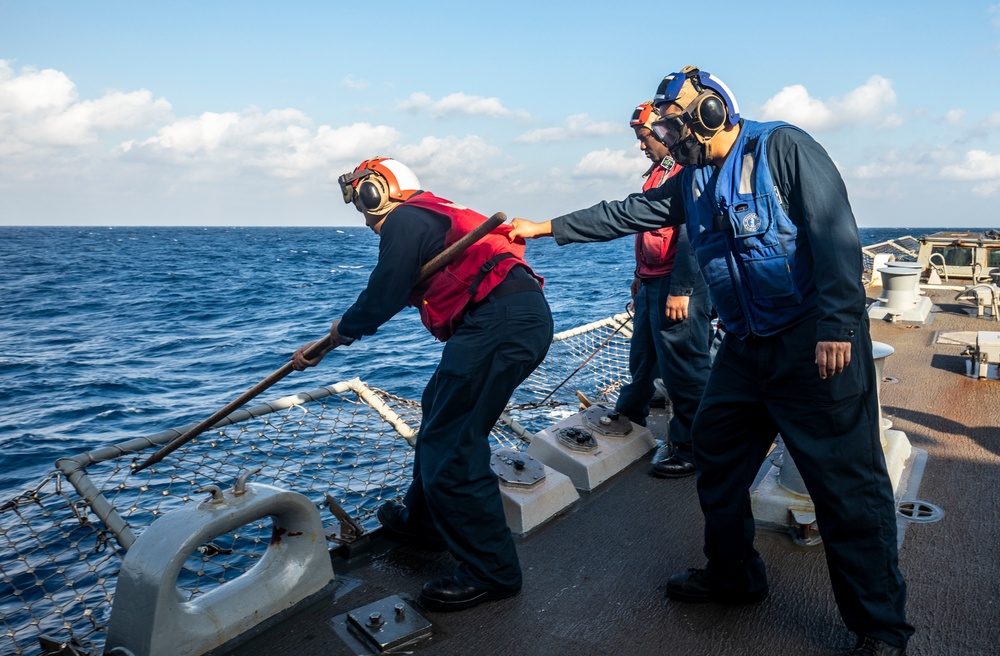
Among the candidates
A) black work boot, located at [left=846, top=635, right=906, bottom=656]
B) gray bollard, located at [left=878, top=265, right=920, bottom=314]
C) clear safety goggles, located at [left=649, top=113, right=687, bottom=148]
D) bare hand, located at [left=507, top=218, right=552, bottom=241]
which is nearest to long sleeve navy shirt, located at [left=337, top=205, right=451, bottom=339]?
bare hand, located at [left=507, top=218, right=552, bottom=241]

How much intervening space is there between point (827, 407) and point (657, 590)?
111 centimetres

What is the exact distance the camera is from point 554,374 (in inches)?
427

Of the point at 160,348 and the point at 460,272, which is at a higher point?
the point at 460,272

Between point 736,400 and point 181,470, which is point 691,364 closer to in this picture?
point 736,400

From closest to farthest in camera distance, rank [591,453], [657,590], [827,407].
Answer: [827,407] < [657,590] < [591,453]

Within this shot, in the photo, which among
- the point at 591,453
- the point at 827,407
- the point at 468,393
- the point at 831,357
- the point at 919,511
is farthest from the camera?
the point at 591,453

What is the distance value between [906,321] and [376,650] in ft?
24.4

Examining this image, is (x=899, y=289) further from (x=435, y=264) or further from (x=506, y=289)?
(x=435, y=264)

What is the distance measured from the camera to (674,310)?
4031 mm

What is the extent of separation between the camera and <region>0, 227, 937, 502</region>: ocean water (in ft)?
36.6

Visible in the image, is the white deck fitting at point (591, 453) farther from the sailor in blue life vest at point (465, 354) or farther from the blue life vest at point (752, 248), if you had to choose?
the blue life vest at point (752, 248)

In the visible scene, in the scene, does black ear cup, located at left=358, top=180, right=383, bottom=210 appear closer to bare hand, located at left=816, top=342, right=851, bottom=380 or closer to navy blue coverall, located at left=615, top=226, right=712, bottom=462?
navy blue coverall, located at left=615, top=226, right=712, bottom=462

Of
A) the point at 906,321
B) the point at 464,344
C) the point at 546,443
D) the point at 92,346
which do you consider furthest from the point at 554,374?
the point at 92,346

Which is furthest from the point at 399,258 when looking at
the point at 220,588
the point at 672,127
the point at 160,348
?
the point at 160,348
